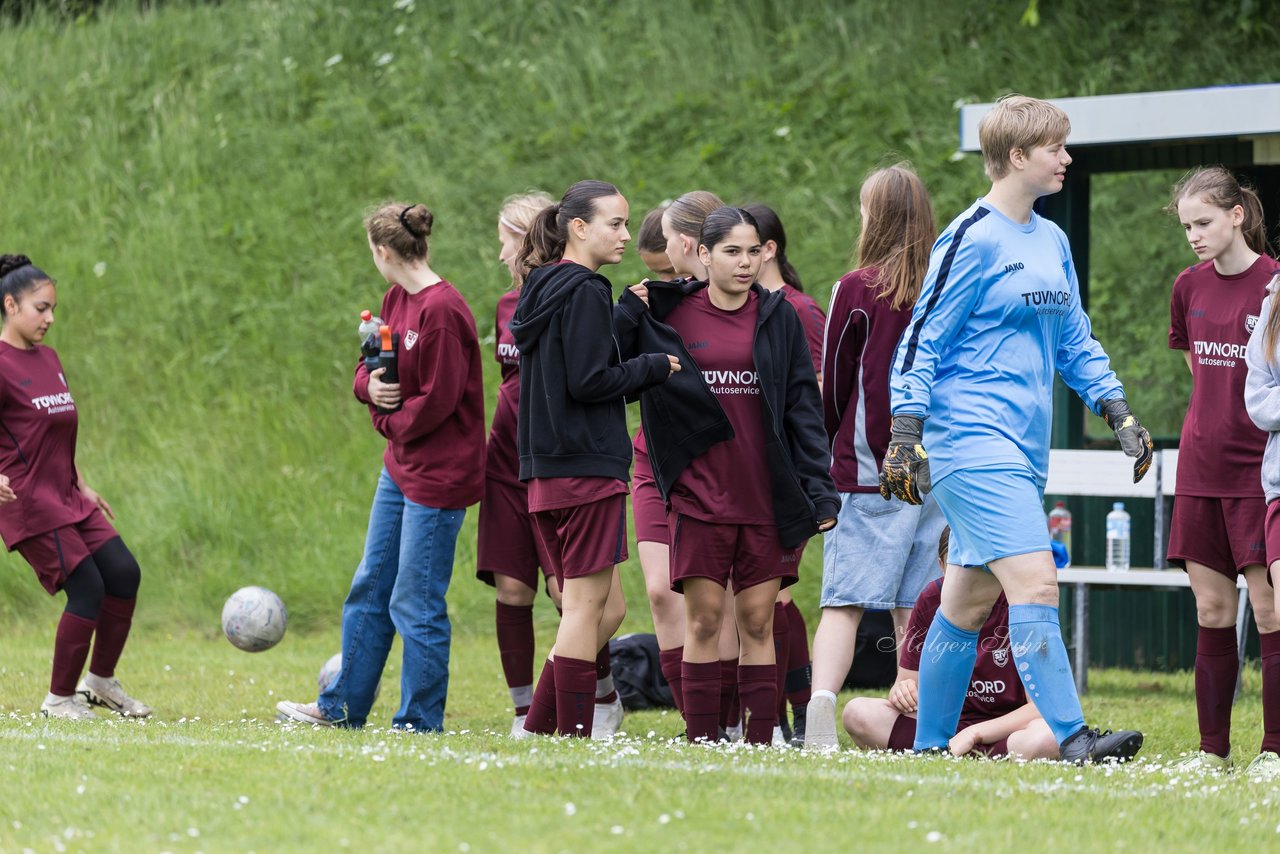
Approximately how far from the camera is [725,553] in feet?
20.6

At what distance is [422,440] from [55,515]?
6.41ft

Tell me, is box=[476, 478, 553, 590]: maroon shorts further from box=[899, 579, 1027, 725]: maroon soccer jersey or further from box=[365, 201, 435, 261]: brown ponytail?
box=[899, 579, 1027, 725]: maroon soccer jersey

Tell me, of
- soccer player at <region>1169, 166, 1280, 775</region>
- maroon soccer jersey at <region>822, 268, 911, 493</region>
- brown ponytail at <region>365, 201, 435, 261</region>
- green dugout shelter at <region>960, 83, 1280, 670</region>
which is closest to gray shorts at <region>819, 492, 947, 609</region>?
maroon soccer jersey at <region>822, 268, 911, 493</region>

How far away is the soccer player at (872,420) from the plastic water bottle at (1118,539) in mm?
3161

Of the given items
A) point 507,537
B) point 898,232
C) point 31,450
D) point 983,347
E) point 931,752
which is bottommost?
point 931,752

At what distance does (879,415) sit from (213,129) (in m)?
12.6

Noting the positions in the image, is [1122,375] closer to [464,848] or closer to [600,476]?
[600,476]

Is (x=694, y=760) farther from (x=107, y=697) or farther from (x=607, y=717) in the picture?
(x=107, y=697)

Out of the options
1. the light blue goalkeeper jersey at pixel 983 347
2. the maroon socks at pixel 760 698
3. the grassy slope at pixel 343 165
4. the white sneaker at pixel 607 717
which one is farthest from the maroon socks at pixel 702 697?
the grassy slope at pixel 343 165

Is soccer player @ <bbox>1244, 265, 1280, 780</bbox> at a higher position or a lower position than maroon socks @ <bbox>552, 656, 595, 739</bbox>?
higher

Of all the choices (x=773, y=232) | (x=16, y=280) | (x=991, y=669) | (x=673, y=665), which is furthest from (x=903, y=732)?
(x=16, y=280)

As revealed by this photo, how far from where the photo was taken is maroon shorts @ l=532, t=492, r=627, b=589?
6293 millimetres

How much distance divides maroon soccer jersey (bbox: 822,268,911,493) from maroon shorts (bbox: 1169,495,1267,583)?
114cm

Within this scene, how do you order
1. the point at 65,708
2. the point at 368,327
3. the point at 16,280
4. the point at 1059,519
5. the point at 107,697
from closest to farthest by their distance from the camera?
the point at 368,327
the point at 65,708
the point at 16,280
the point at 107,697
the point at 1059,519
